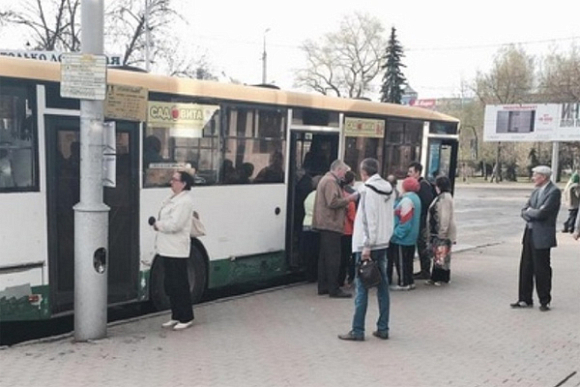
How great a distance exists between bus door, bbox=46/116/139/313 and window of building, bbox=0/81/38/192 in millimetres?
180

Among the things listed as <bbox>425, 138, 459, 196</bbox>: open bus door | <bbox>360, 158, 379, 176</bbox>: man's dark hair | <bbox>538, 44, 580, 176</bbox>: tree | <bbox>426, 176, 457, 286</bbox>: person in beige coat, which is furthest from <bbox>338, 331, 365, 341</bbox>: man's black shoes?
<bbox>538, 44, 580, 176</bbox>: tree

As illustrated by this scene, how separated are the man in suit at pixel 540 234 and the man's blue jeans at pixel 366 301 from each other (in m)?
2.45

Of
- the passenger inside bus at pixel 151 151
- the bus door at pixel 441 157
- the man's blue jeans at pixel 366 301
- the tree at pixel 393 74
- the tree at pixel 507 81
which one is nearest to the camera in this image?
the man's blue jeans at pixel 366 301

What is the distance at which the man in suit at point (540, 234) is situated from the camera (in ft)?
27.2

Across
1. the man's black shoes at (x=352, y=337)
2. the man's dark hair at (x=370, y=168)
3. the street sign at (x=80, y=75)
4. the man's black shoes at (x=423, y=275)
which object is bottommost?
the man's black shoes at (x=423, y=275)

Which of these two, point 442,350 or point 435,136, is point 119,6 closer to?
point 435,136

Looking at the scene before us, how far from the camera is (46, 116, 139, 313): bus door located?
6.95 metres

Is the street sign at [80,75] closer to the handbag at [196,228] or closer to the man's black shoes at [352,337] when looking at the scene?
the handbag at [196,228]

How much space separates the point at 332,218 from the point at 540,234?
8.70 ft

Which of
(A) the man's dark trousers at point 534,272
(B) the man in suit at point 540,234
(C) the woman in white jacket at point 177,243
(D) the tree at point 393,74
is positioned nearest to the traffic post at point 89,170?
(C) the woman in white jacket at point 177,243

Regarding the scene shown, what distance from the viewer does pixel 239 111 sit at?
909 cm

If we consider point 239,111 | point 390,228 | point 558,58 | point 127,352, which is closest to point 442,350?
point 390,228

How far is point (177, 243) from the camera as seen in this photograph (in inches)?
282

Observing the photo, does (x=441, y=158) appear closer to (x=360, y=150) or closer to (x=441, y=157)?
(x=441, y=157)
